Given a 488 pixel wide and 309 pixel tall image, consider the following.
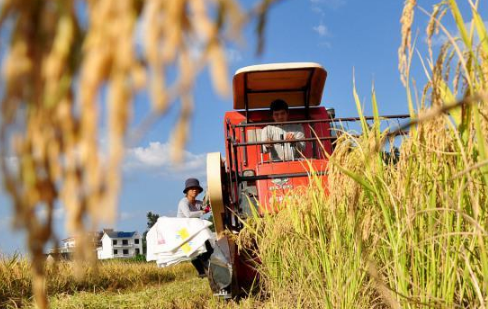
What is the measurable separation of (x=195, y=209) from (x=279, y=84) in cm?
212

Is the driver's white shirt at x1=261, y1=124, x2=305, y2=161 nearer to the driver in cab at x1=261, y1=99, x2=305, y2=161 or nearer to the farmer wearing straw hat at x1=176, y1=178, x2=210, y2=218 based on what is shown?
the driver in cab at x1=261, y1=99, x2=305, y2=161

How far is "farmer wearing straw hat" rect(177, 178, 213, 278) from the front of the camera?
A: 5.80m

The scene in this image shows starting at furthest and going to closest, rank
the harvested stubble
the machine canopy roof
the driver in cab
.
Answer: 1. the machine canopy roof
2. the harvested stubble
3. the driver in cab

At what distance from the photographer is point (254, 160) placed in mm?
6672

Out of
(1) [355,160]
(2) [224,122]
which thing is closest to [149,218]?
(2) [224,122]

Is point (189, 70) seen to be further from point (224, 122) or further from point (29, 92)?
point (224, 122)

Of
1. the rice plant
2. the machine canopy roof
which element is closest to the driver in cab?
the machine canopy roof

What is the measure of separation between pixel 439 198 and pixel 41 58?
1.80m

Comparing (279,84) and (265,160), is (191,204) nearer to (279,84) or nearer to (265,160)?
(265,160)

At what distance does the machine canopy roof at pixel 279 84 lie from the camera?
6605mm


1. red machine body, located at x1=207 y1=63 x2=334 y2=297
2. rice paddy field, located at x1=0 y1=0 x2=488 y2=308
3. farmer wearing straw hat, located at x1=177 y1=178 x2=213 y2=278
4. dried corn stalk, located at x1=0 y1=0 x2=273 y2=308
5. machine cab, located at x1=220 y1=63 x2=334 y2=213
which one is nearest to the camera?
dried corn stalk, located at x1=0 y1=0 x2=273 y2=308

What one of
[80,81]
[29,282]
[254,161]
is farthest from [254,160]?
[80,81]

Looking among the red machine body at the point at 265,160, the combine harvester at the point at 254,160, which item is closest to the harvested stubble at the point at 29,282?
the combine harvester at the point at 254,160

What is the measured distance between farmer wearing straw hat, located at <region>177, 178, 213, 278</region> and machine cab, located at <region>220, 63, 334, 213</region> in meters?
0.66
